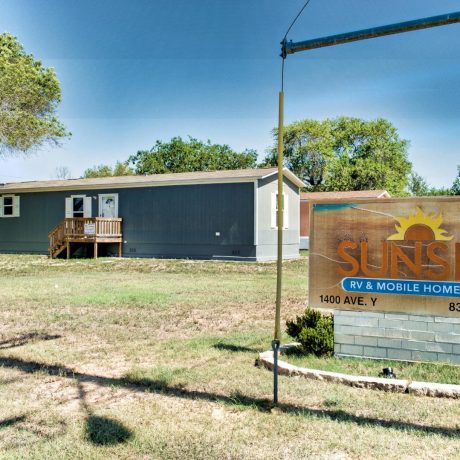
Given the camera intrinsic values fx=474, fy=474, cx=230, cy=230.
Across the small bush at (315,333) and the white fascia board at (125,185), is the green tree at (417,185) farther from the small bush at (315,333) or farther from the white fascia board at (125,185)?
the small bush at (315,333)

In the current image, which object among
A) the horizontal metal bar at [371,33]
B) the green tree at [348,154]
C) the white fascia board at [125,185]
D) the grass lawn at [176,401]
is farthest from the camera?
the green tree at [348,154]

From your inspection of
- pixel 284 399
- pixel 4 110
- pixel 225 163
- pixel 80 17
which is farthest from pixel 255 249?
pixel 225 163

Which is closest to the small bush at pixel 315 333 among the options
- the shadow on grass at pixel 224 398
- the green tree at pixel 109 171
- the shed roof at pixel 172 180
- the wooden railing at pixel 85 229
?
the shadow on grass at pixel 224 398

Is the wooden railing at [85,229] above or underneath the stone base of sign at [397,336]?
above

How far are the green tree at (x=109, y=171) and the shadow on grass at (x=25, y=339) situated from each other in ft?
176

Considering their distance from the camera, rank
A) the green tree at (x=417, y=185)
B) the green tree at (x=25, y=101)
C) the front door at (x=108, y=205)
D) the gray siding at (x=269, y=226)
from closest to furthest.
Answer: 1. the gray siding at (x=269, y=226)
2. the green tree at (x=25, y=101)
3. the front door at (x=108, y=205)
4. the green tree at (x=417, y=185)

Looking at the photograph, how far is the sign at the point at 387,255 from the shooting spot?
431cm

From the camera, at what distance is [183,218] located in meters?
20.6

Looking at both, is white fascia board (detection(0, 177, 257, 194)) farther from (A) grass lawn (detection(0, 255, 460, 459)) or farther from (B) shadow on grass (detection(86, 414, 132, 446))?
(B) shadow on grass (detection(86, 414, 132, 446))

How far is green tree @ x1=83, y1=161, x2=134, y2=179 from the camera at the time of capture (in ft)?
199

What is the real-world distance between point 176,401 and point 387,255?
2.35 meters

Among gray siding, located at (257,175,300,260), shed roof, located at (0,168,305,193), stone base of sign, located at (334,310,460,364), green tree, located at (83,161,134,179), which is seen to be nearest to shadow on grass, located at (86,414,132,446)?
stone base of sign, located at (334,310,460,364)

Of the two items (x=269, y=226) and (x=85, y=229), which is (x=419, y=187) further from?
(x=85, y=229)

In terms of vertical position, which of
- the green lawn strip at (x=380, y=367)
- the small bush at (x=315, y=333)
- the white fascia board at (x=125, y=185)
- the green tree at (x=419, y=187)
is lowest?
the green lawn strip at (x=380, y=367)
